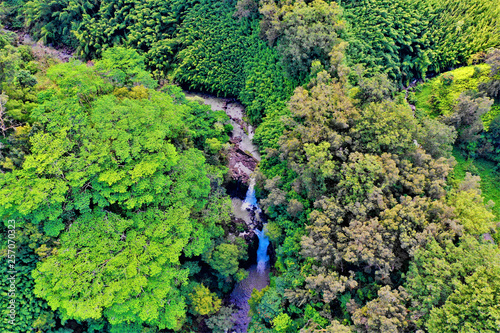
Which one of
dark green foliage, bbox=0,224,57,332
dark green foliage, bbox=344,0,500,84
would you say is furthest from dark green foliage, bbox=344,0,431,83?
dark green foliage, bbox=0,224,57,332

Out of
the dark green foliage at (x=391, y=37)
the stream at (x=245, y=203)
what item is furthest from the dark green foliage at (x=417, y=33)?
the stream at (x=245, y=203)

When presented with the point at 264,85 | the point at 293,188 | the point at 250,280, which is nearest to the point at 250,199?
the point at 250,280

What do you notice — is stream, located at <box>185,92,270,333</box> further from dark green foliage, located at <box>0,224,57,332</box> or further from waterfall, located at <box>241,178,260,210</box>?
dark green foliage, located at <box>0,224,57,332</box>

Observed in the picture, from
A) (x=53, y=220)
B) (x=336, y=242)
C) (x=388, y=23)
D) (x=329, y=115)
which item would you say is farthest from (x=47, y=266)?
(x=388, y=23)

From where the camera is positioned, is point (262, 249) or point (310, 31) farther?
point (262, 249)

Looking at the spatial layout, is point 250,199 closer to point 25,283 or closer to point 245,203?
point 245,203

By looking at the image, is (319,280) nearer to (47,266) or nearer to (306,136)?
(306,136)

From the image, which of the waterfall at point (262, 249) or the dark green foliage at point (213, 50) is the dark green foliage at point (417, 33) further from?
the waterfall at point (262, 249)

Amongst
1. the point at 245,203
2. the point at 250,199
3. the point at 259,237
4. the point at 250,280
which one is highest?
the point at 250,199
